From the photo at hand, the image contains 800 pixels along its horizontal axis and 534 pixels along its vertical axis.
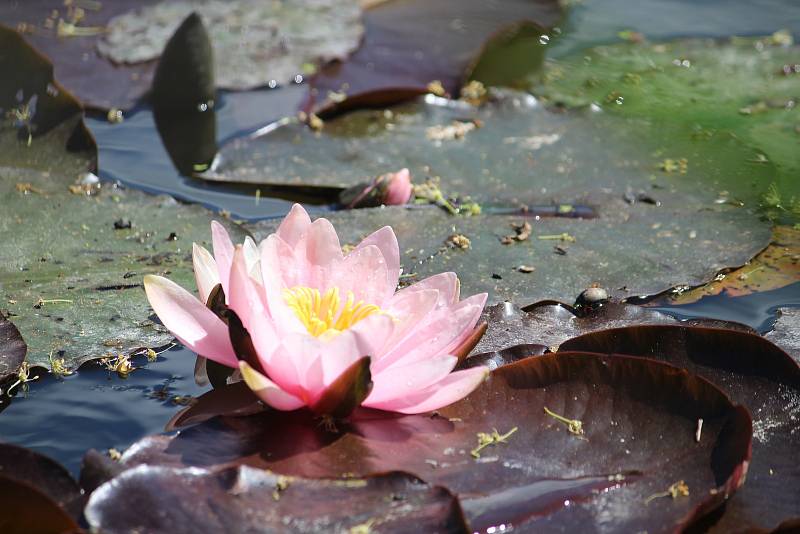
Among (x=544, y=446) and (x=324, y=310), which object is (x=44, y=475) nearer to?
(x=324, y=310)

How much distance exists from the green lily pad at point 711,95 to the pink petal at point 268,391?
2.05 meters

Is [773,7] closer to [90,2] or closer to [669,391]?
[90,2]

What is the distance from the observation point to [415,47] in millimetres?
4680

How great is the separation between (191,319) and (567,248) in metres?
1.33

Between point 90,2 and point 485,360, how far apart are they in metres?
3.41

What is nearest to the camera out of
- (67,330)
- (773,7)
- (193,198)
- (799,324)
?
(67,330)

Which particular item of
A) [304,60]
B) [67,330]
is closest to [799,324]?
[67,330]

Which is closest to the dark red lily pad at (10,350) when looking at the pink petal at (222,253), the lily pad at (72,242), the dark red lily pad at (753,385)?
the lily pad at (72,242)

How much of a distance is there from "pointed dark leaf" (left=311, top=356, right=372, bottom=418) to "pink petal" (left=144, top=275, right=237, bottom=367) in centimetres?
24

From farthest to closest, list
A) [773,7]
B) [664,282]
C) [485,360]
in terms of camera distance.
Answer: [773,7], [664,282], [485,360]

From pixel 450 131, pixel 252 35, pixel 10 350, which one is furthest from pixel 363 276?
pixel 252 35

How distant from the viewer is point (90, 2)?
15.1 ft

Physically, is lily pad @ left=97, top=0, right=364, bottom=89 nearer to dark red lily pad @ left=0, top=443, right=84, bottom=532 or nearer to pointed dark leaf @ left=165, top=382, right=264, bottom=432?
pointed dark leaf @ left=165, top=382, right=264, bottom=432

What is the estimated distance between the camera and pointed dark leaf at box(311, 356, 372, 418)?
1.68 meters
